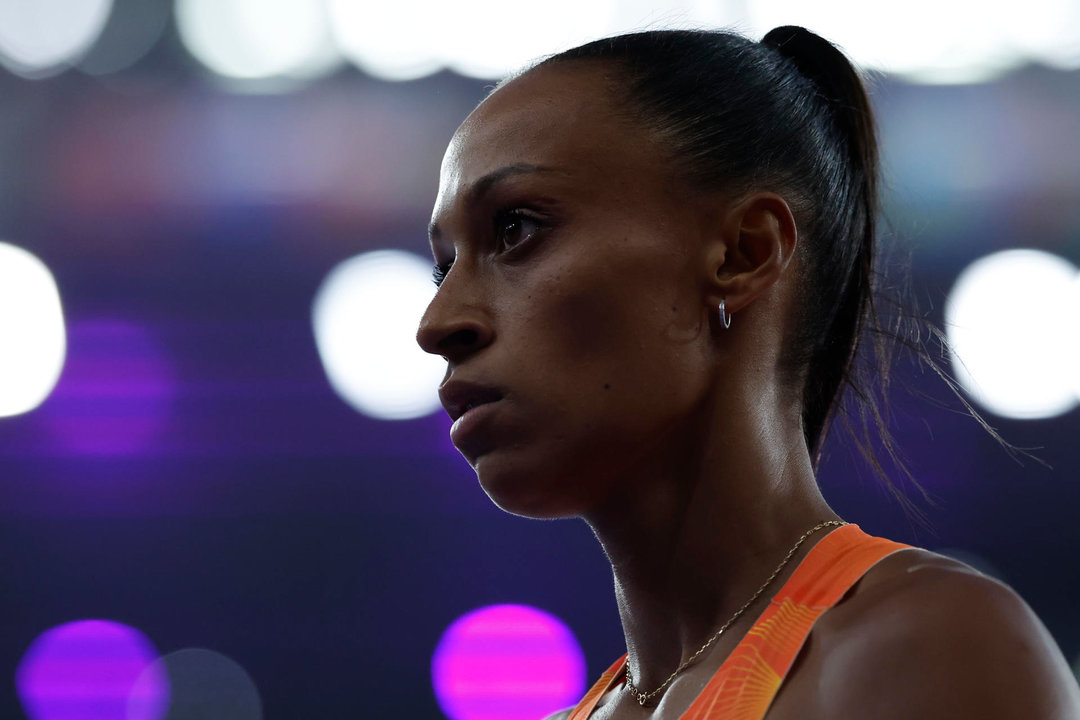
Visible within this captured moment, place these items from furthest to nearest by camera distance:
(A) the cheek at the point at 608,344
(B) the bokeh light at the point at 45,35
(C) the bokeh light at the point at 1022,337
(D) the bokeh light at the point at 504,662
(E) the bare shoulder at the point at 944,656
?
(B) the bokeh light at the point at 45,35
(D) the bokeh light at the point at 504,662
(C) the bokeh light at the point at 1022,337
(A) the cheek at the point at 608,344
(E) the bare shoulder at the point at 944,656

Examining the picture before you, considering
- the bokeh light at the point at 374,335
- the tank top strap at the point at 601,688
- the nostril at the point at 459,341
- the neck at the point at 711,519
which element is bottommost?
the tank top strap at the point at 601,688

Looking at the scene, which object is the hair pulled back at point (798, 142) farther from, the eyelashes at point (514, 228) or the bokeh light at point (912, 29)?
the bokeh light at point (912, 29)

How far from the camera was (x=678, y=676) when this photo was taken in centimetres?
104

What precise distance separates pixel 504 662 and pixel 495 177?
5.25 feet

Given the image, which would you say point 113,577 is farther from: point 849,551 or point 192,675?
point 849,551

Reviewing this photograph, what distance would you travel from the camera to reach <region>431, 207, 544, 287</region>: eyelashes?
101cm

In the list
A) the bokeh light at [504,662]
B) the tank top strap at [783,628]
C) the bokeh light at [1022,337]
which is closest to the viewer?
the tank top strap at [783,628]

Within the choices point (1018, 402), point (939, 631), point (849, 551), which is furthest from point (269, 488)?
point (939, 631)

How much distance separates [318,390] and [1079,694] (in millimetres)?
1855

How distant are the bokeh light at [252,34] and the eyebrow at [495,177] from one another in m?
1.62

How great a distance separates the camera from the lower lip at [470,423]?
3.23 ft

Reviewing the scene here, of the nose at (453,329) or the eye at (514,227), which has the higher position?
the eye at (514,227)

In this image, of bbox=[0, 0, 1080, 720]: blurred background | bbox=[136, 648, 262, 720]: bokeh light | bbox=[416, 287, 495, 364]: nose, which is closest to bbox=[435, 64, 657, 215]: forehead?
bbox=[416, 287, 495, 364]: nose

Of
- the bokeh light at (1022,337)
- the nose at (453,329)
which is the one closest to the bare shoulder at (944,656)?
the nose at (453,329)
